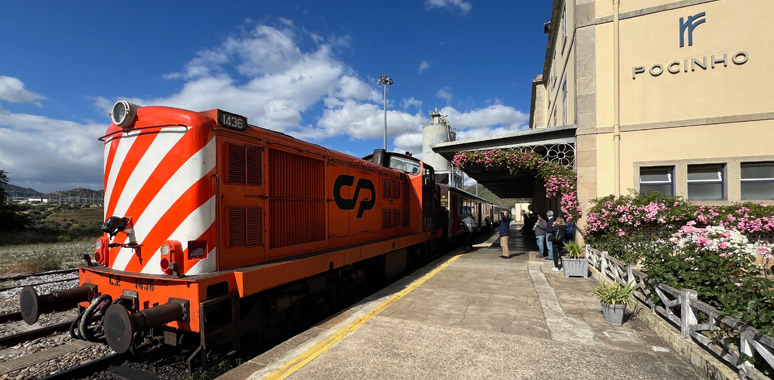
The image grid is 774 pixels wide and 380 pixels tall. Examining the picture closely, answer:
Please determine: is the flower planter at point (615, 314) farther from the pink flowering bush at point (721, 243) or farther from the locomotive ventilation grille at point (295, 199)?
the locomotive ventilation grille at point (295, 199)

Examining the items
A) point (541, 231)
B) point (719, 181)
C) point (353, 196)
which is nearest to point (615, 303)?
point (353, 196)

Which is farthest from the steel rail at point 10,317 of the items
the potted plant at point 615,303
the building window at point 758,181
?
the building window at point 758,181

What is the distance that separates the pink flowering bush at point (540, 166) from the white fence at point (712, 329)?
409cm

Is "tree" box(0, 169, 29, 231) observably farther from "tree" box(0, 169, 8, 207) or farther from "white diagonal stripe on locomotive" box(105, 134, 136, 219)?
"white diagonal stripe on locomotive" box(105, 134, 136, 219)

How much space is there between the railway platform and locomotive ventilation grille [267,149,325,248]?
136 cm

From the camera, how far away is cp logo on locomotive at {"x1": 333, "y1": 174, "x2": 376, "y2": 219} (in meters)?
6.31

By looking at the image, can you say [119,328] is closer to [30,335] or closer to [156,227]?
[156,227]

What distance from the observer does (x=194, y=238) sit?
3.71 meters

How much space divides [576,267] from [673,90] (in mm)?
5244

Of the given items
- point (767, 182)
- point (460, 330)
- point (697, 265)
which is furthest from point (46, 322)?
point (767, 182)

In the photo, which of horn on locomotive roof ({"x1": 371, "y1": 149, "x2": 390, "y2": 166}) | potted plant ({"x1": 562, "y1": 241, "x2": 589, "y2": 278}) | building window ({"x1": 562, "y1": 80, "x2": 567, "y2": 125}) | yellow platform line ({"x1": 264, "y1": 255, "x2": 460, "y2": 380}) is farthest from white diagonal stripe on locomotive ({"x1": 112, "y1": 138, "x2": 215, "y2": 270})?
building window ({"x1": 562, "y1": 80, "x2": 567, "y2": 125})

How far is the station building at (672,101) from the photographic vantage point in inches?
327

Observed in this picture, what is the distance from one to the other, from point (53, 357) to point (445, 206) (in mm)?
10761

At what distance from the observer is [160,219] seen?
388cm
